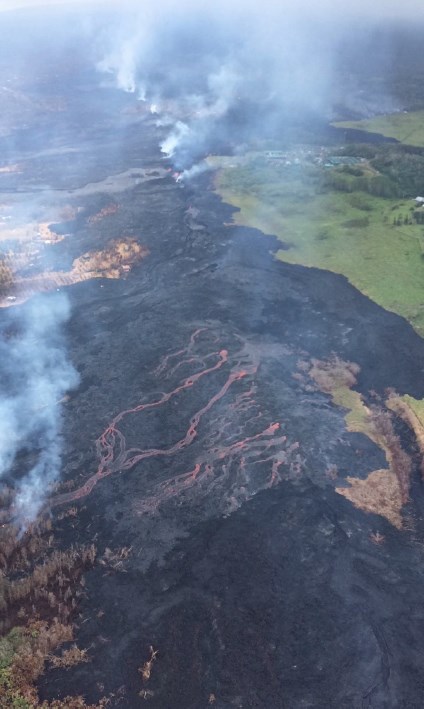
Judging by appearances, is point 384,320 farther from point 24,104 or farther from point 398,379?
point 24,104

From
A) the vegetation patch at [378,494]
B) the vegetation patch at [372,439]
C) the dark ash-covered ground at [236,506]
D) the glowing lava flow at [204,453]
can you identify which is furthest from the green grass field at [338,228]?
the glowing lava flow at [204,453]

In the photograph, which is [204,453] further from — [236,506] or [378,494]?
[378,494]

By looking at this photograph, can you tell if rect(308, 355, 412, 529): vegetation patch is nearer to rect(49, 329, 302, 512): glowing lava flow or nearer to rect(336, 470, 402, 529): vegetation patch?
rect(336, 470, 402, 529): vegetation patch

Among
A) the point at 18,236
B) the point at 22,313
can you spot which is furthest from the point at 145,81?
the point at 22,313

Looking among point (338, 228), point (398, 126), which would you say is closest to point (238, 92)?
point (398, 126)

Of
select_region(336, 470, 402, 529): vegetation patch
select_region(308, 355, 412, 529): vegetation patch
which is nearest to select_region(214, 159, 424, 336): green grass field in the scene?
select_region(308, 355, 412, 529): vegetation patch

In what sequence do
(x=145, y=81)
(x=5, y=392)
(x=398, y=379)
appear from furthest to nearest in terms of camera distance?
(x=145, y=81), (x=398, y=379), (x=5, y=392)

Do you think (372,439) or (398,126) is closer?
(372,439)
